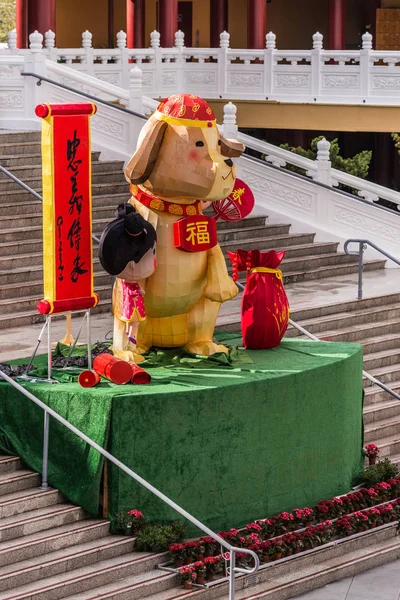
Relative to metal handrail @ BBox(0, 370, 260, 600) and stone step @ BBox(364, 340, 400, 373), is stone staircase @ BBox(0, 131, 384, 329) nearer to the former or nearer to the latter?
stone step @ BBox(364, 340, 400, 373)

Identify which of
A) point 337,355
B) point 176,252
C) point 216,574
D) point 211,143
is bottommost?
point 216,574

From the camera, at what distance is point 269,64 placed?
2519 centimetres

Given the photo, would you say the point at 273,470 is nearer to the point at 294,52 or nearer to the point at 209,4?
the point at 294,52

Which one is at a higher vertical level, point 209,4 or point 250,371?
point 209,4

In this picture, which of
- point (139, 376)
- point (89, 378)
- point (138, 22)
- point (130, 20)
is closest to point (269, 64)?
point (130, 20)

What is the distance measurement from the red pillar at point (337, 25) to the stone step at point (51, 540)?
17.6m

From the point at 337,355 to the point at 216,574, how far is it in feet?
8.47

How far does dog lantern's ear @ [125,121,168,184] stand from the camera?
13.1m

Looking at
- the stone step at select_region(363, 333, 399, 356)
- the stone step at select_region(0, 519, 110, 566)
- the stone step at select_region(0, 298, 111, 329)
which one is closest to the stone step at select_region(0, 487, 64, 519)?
the stone step at select_region(0, 519, 110, 566)

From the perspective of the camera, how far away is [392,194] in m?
21.2

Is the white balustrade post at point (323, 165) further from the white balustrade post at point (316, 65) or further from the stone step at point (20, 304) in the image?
the stone step at point (20, 304)

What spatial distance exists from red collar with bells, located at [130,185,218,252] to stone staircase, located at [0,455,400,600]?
7.66 feet

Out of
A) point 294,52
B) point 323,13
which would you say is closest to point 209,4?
point 323,13

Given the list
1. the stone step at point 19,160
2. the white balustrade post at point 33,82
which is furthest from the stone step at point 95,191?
the white balustrade post at point 33,82
